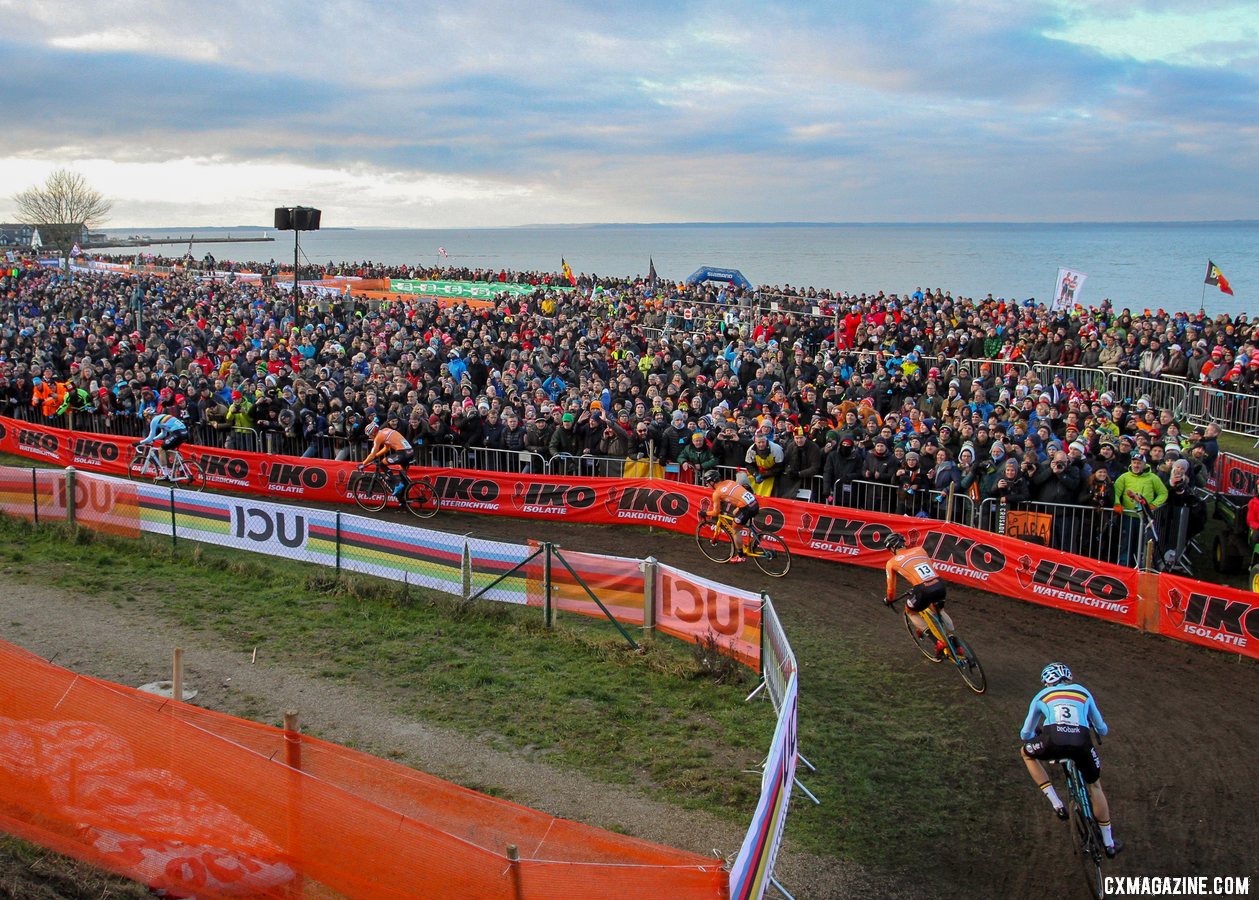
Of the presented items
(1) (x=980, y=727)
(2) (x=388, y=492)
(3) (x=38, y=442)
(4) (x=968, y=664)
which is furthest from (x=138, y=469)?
(1) (x=980, y=727)

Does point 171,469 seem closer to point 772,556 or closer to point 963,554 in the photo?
point 772,556

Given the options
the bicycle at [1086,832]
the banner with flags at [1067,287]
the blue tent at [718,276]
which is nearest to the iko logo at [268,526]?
the bicycle at [1086,832]

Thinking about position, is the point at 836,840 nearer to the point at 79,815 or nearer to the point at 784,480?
the point at 79,815

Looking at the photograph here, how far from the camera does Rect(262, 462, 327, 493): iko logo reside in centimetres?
2069

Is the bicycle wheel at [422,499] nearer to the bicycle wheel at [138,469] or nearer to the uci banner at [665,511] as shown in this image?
the uci banner at [665,511]

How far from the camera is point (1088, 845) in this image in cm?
804

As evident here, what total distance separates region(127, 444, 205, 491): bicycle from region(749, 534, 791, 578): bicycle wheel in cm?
1277

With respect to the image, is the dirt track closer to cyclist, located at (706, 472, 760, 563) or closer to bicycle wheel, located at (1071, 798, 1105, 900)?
bicycle wheel, located at (1071, 798, 1105, 900)

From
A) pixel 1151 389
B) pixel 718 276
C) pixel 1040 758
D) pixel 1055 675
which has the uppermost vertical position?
pixel 718 276

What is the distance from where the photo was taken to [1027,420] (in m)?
18.0

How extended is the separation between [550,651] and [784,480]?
21.9ft

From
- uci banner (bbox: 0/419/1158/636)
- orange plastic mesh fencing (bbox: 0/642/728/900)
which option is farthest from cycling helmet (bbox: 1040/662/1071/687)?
uci banner (bbox: 0/419/1158/636)

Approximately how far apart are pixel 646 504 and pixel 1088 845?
11.3m

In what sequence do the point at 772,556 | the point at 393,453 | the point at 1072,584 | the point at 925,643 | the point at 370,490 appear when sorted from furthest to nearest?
the point at 370,490, the point at 393,453, the point at 772,556, the point at 1072,584, the point at 925,643
